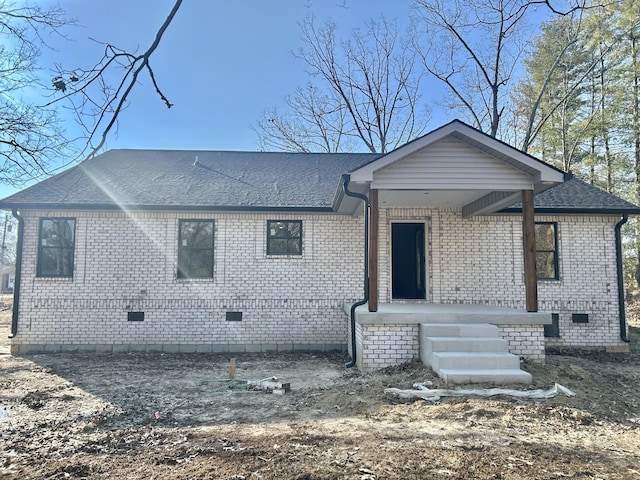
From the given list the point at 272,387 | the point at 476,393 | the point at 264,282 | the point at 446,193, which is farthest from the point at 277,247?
the point at 476,393

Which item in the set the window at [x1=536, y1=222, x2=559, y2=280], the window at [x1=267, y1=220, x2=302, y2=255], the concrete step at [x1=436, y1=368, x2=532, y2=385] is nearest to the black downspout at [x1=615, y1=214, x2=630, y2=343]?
the window at [x1=536, y1=222, x2=559, y2=280]

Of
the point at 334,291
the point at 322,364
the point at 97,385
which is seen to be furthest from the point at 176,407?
the point at 334,291

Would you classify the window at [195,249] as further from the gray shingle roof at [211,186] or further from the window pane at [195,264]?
the gray shingle roof at [211,186]

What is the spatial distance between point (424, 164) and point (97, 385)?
6416mm

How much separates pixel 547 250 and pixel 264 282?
681 centimetres

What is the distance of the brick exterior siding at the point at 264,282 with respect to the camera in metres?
9.41

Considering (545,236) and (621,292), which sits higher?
(545,236)

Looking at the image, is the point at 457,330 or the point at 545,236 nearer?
the point at 457,330

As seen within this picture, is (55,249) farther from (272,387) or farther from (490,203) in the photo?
(490,203)

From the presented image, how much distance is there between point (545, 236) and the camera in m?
10.1

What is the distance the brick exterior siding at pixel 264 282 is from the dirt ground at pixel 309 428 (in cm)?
227

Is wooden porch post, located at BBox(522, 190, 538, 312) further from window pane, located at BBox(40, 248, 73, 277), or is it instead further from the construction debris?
window pane, located at BBox(40, 248, 73, 277)

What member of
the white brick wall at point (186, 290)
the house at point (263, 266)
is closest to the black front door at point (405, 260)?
the house at point (263, 266)

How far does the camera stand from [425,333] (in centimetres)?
677
